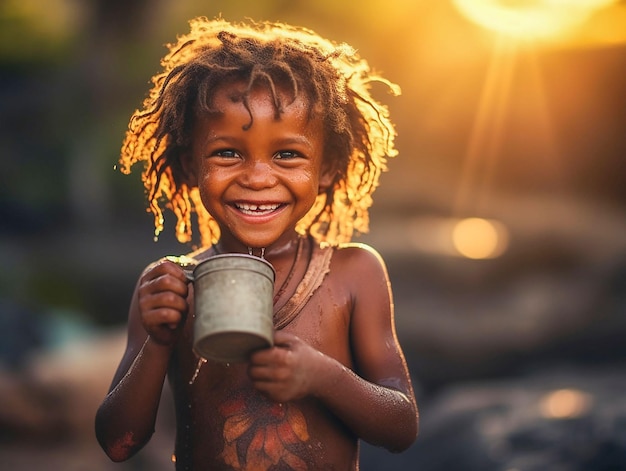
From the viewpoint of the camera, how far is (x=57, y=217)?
636 inches

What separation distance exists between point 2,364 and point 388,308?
480 cm

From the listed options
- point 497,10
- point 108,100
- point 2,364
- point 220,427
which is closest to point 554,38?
point 497,10

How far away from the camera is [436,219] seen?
584 inches

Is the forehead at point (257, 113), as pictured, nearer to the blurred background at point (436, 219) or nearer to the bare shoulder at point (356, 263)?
the bare shoulder at point (356, 263)

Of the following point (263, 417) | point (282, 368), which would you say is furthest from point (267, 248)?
point (282, 368)

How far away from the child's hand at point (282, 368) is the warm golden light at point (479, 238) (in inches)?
296

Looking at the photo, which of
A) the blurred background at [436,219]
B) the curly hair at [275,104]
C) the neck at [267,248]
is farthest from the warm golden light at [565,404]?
the neck at [267,248]

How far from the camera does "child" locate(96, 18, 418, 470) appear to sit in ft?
8.68

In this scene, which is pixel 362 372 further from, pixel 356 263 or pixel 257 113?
pixel 257 113

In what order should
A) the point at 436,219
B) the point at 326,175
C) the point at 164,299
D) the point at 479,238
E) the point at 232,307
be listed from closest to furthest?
the point at 232,307
the point at 164,299
the point at 326,175
the point at 479,238
the point at 436,219

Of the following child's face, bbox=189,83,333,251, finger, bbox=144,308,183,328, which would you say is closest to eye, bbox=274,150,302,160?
child's face, bbox=189,83,333,251

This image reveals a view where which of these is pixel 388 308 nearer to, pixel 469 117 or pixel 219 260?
pixel 219 260

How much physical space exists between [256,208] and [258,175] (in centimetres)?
12

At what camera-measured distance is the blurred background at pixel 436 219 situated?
595cm
